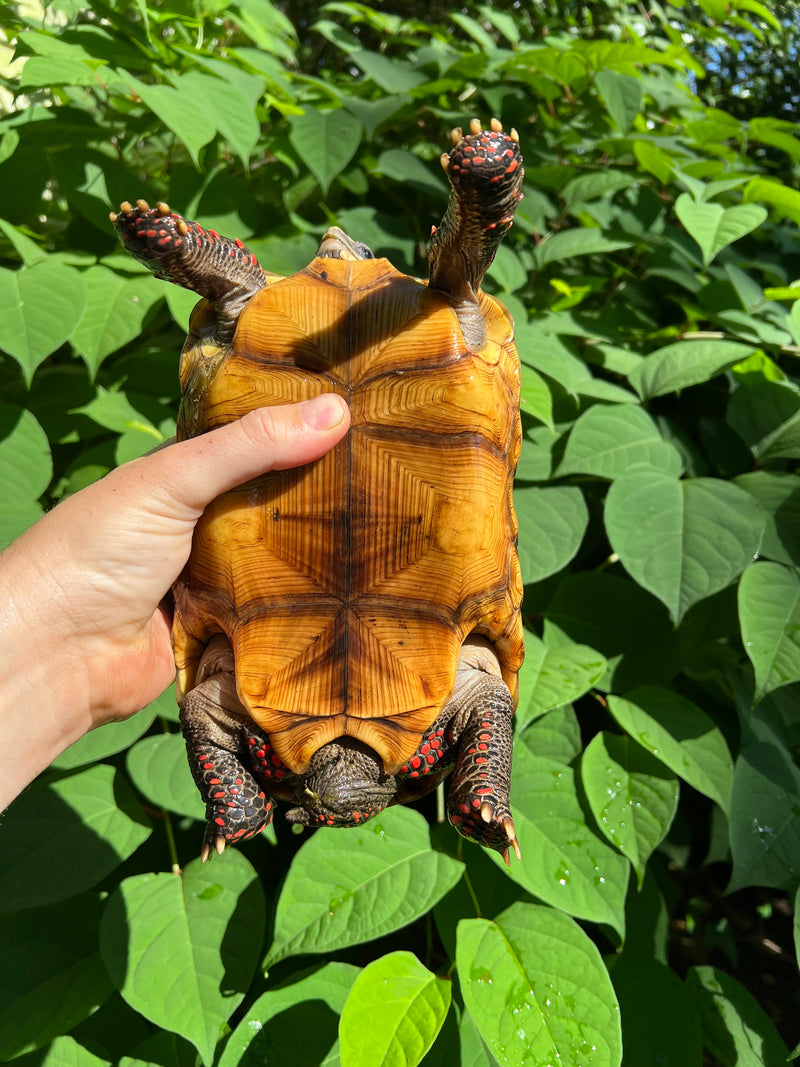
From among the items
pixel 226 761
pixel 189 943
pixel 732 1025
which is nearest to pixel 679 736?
pixel 732 1025

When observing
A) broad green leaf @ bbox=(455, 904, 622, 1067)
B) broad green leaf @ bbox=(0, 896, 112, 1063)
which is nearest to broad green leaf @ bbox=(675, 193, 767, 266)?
broad green leaf @ bbox=(455, 904, 622, 1067)

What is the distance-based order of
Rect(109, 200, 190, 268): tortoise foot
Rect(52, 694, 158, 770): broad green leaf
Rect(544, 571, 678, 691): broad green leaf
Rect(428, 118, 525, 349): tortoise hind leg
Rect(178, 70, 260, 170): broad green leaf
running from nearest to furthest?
Rect(428, 118, 525, 349): tortoise hind leg
Rect(109, 200, 190, 268): tortoise foot
Rect(52, 694, 158, 770): broad green leaf
Rect(178, 70, 260, 170): broad green leaf
Rect(544, 571, 678, 691): broad green leaf

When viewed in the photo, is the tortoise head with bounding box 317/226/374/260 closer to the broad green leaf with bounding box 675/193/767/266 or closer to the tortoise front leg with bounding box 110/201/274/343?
the tortoise front leg with bounding box 110/201/274/343

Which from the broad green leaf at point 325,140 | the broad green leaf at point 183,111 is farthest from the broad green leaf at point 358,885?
the broad green leaf at point 325,140

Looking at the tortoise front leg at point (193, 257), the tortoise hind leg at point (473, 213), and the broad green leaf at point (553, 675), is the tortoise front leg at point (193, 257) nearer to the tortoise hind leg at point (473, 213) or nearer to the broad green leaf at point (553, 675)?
the tortoise hind leg at point (473, 213)

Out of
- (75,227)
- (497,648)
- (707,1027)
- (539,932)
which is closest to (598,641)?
(497,648)

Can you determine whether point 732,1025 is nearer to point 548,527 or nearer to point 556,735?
point 556,735
